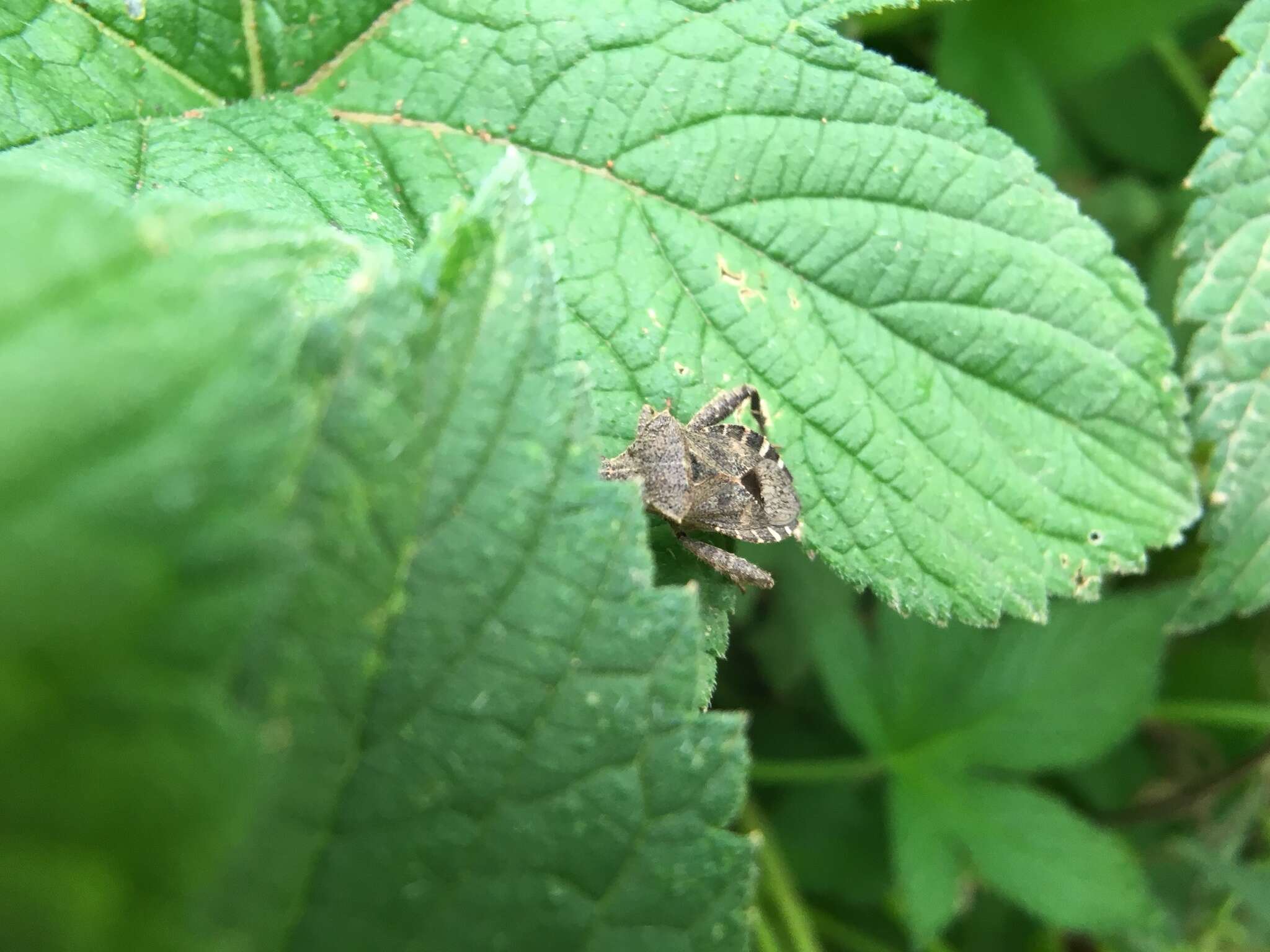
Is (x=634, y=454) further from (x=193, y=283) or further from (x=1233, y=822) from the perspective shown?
(x=1233, y=822)

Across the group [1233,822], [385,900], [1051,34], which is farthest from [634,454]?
[1233,822]

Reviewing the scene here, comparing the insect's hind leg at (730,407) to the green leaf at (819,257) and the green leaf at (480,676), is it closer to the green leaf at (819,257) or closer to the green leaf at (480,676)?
the green leaf at (819,257)

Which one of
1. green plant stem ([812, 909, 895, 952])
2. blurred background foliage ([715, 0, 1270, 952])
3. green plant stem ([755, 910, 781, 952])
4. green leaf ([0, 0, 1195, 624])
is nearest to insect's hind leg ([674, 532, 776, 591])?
green leaf ([0, 0, 1195, 624])

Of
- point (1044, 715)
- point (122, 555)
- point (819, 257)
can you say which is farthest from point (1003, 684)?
point (122, 555)

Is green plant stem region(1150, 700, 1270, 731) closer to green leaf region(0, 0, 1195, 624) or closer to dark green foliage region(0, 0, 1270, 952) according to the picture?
dark green foliage region(0, 0, 1270, 952)

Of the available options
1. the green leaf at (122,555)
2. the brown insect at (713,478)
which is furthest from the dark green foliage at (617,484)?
the brown insect at (713,478)
